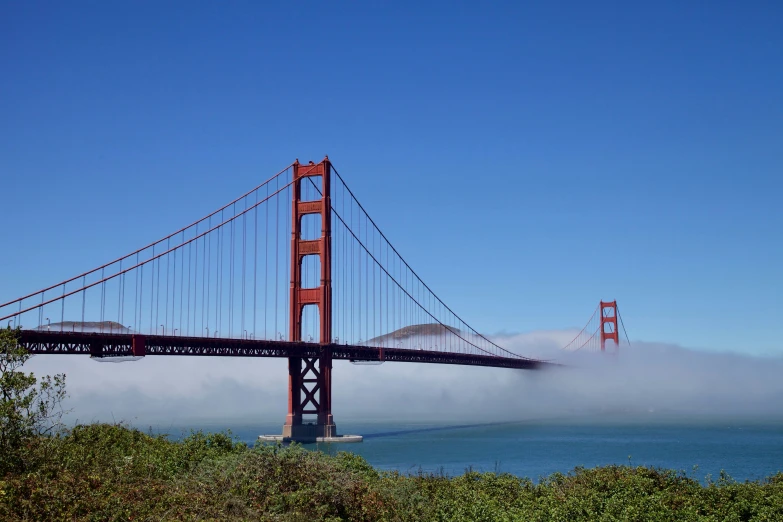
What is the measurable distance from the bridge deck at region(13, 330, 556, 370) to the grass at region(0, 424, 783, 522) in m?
16.5

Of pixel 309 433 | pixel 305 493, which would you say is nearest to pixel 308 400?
pixel 309 433

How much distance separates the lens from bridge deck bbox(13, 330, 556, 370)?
152ft

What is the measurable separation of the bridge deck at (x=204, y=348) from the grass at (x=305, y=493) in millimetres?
16485

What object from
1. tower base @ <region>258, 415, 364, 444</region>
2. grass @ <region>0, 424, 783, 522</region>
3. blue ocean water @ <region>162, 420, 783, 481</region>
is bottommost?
blue ocean water @ <region>162, 420, 783, 481</region>

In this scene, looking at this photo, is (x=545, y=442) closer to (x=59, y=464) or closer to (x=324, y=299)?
(x=324, y=299)

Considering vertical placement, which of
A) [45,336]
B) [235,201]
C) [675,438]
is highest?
[235,201]

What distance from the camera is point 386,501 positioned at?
19.0m

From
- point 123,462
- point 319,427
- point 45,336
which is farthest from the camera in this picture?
point 319,427

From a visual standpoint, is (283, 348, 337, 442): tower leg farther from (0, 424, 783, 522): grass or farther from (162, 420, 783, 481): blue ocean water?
(0, 424, 783, 522): grass

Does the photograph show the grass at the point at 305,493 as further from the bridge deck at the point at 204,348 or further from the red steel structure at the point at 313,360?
the red steel structure at the point at 313,360

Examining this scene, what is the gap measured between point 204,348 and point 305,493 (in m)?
39.1

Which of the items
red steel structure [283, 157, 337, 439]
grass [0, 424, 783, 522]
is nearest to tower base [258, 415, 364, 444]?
red steel structure [283, 157, 337, 439]

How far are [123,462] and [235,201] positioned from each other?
48.1 metres

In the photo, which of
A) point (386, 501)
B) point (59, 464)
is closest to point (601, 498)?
point (386, 501)
